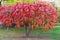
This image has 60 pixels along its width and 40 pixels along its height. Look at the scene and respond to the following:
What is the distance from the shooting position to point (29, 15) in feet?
30.2

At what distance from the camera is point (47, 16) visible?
939 cm

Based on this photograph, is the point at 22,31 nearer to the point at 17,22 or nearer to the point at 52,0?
the point at 17,22

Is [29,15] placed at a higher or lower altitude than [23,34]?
higher

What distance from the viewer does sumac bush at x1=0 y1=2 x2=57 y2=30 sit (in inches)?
362

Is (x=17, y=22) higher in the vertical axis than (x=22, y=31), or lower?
higher

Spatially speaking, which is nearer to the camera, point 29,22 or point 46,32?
point 29,22

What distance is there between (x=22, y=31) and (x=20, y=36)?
0.80 metres

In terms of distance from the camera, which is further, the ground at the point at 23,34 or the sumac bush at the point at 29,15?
the ground at the point at 23,34

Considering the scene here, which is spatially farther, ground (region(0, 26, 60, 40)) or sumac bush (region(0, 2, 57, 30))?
ground (region(0, 26, 60, 40))

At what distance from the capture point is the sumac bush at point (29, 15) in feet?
30.1

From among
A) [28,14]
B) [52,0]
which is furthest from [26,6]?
[52,0]

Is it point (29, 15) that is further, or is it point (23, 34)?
point (23, 34)

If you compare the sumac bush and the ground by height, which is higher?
the sumac bush

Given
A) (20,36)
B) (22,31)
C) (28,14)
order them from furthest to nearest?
(22,31) < (20,36) < (28,14)
